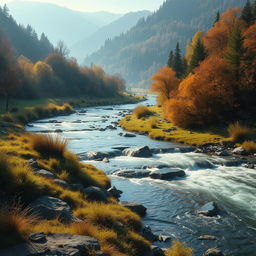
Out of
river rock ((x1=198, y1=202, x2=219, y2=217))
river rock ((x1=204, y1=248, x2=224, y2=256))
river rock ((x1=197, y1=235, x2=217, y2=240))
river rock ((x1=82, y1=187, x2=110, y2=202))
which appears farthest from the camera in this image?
river rock ((x1=198, y1=202, x2=219, y2=217))

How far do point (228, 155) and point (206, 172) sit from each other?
27.3ft

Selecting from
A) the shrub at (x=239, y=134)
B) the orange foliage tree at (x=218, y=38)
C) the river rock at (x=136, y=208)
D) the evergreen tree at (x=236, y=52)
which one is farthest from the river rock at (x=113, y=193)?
the orange foliage tree at (x=218, y=38)

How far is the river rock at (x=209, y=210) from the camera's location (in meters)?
17.7

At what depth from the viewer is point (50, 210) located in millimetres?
11602

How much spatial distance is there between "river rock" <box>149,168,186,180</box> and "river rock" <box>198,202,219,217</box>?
739 centimetres

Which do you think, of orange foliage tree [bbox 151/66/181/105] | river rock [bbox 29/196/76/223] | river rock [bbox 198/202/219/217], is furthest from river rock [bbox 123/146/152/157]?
orange foliage tree [bbox 151/66/181/105]

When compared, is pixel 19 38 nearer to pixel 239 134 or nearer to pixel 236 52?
pixel 236 52

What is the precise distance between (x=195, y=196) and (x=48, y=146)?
1094 cm

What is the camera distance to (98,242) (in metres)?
9.65

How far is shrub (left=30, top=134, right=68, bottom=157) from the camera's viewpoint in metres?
20.5

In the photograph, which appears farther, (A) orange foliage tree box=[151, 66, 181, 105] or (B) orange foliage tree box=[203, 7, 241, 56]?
(B) orange foliage tree box=[203, 7, 241, 56]

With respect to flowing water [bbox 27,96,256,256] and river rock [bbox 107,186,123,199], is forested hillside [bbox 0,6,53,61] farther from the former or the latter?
river rock [bbox 107,186,123,199]

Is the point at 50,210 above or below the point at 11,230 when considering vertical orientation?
below

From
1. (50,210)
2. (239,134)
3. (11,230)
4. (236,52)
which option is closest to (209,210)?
(50,210)
